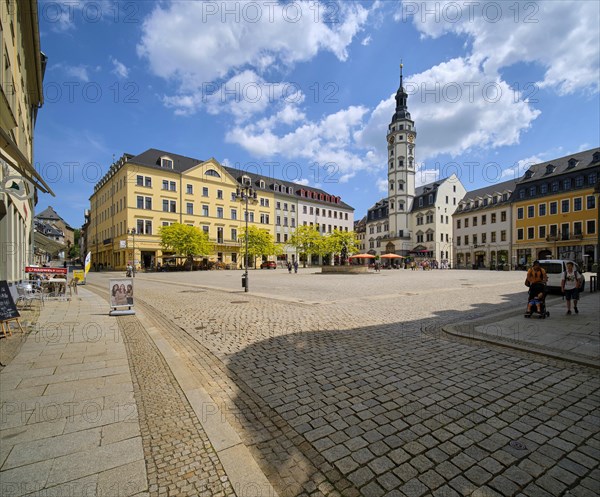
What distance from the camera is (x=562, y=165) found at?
45.5 metres

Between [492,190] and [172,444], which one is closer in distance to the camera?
[172,444]

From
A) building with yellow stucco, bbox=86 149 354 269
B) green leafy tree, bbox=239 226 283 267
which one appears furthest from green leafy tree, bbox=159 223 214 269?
green leafy tree, bbox=239 226 283 267

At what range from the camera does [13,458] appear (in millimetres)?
2758

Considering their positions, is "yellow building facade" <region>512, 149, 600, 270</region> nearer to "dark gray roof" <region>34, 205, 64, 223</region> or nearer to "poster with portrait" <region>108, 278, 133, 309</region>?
"poster with portrait" <region>108, 278, 133, 309</region>

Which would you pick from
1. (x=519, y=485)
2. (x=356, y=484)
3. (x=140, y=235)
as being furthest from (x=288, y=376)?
(x=140, y=235)

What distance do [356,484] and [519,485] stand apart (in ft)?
4.30

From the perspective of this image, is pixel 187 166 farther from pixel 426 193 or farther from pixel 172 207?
pixel 426 193

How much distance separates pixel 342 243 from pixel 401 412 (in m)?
41.4

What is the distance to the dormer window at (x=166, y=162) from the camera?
5194cm

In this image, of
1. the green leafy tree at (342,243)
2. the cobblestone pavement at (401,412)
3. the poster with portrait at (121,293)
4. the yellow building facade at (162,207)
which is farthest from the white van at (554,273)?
the yellow building facade at (162,207)

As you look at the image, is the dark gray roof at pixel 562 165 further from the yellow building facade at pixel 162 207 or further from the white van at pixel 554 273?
the yellow building facade at pixel 162 207

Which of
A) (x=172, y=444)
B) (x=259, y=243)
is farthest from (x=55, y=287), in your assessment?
(x=259, y=243)

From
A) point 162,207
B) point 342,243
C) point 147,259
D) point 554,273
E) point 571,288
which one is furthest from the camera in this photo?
point 162,207

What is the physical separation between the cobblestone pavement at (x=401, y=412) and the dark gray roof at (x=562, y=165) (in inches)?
2042
